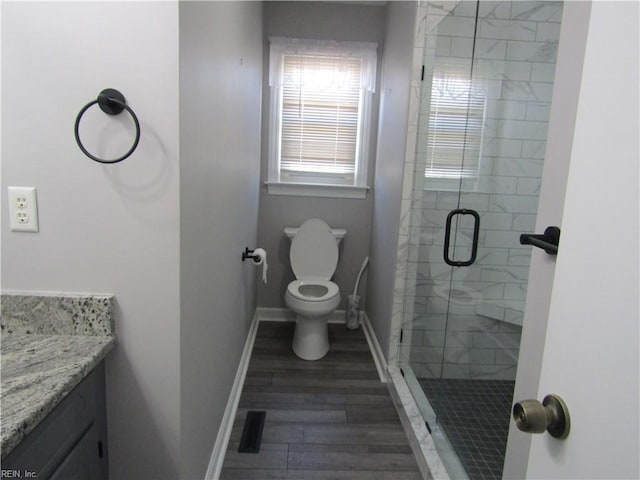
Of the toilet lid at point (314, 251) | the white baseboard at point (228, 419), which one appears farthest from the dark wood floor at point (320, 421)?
the toilet lid at point (314, 251)

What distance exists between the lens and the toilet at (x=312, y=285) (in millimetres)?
2676

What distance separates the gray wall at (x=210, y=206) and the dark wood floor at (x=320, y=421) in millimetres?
269

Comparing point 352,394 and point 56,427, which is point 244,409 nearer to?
point 352,394

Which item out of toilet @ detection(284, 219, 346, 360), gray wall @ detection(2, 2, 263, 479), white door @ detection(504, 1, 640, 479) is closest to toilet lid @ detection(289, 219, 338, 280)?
toilet @ detection(284, 219, 346, 360)

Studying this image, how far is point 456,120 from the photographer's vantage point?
213cm

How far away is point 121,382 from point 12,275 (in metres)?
0.42

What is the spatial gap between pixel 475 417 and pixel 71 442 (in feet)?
5.76

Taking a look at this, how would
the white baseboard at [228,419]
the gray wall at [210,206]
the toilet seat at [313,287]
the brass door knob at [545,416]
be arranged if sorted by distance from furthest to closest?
the toilet seat at [313,287], the white baseboard at [228,419], the gray wall at [210,206], the brass door knob at [545,416]

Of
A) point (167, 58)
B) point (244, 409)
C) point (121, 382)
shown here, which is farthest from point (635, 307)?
point (244, 409)

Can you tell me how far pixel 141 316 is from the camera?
109cm

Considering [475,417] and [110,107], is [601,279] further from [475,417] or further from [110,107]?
[475,417]

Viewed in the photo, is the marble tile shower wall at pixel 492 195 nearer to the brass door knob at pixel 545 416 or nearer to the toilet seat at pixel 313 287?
the toilet seat at pixel 313 287

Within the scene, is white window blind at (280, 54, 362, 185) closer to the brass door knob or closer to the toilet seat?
the toilet seat

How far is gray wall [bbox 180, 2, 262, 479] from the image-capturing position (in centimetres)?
112
